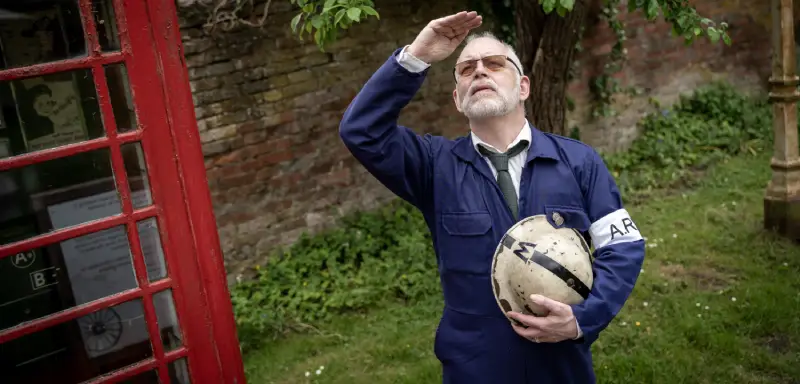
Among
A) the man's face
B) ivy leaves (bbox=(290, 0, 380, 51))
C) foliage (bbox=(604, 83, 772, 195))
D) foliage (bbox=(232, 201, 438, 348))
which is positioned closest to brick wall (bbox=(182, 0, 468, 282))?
foliage (bbox=(232, 201, 438, 348))

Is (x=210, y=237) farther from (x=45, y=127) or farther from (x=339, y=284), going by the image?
(x=339, y=284)

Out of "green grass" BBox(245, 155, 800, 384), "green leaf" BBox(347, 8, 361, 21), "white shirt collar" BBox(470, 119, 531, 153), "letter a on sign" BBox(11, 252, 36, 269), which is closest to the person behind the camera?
"letter a on sign" BBox(11, 252, 36, 269)

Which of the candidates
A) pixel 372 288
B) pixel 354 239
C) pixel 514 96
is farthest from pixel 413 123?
pixel 514 96

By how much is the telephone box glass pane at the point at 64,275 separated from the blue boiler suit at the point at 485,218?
3.44ft

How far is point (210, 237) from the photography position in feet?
8.94

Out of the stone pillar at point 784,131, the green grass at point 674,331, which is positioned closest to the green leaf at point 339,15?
the green grass at point 674,331

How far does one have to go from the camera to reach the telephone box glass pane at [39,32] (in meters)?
2.31

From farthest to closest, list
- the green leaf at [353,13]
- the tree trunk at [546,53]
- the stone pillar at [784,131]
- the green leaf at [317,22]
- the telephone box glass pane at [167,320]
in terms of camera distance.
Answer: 1. the stone pillar at [784,131]
2. the tree trunk at [546,53]
3. the green leaf at [317,22]
4. the green leaf at [353,13]
5. the telephone box glass pane at [167,320]

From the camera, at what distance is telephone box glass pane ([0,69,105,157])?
2369mm

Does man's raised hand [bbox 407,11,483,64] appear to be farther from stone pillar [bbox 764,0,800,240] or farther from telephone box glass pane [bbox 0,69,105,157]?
stone pillar [bbox 764,0,800,240]

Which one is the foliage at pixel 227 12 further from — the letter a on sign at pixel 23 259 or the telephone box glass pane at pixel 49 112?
the letter a on sign at pixel 23 259

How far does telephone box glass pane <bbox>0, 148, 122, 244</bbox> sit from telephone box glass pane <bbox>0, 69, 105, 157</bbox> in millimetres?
75

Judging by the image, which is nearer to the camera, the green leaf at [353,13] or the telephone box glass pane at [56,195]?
the telephone box glass pane at [56,195]

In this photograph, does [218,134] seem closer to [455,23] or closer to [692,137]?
[455,23]
